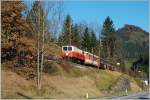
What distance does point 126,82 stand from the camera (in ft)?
307

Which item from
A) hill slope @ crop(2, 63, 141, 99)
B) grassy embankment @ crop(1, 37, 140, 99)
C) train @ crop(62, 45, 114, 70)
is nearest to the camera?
hill slope @ crop(2, 63, 141, 99)

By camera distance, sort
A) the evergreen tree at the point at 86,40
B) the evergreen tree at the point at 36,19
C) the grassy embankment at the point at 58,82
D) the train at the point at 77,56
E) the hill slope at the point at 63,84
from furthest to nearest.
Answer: the evergreen tree at the point at 86,40, the train at the point at 77,56, the evergreen tree at the point at 36,19, the grassy embankment at the point at 58,82, the hill slope at the point at 63,84

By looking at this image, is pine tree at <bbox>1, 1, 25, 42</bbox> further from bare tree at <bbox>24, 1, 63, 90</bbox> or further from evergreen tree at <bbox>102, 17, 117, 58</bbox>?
evergreen tree at <bbox>102, 17, 117, 58</bbox>

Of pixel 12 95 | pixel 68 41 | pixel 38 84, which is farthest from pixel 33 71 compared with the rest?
pixel 68 41

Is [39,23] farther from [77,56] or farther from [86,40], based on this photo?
[86,40]

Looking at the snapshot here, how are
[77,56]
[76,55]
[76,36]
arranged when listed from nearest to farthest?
[76,55] < [77,56] < [76,36]

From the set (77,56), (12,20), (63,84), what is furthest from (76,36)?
(12,20)

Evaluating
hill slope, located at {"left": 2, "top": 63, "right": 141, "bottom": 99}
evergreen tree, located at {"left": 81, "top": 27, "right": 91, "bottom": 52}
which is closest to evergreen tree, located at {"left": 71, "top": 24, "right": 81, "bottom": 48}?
evergreen tree, located at {"left": 81, "top": 27, "right": 91, "bottom": 52}

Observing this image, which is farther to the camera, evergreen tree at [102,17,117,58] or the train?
evergreen tree at [102,17,117,58]

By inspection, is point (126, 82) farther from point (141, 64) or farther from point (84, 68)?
Answer: point (141, 64)

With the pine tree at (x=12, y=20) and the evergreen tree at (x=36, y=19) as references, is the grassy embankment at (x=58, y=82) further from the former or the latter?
the pine tree at (x=12, y=20)

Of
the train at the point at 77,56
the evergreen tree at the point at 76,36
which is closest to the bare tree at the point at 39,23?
the train at the point at 77,56

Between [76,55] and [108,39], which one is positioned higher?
[108,39]

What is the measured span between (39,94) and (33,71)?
19.4 ft
